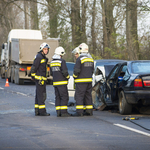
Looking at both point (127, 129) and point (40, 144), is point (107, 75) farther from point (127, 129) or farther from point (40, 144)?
Answer: point (40, 144)

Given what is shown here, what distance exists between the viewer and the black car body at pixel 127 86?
862 cm

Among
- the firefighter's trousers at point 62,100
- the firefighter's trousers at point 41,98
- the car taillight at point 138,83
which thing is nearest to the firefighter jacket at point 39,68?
the firefighter's trousers at point 41,98

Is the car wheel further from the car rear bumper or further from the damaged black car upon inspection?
the car rear bumper

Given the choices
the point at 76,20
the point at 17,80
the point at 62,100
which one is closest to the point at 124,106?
the point at 62,100

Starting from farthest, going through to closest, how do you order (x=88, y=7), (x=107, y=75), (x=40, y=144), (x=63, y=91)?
(x=88, y=7) → (x=107, y=75) → (x=63, y=91) → (x=40, y=144)

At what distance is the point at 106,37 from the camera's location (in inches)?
1133

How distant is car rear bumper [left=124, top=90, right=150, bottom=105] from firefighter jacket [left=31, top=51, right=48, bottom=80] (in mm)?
2169

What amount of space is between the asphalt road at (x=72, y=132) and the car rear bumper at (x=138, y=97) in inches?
16.2

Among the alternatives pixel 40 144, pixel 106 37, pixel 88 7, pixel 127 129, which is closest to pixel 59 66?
pixel 127 129

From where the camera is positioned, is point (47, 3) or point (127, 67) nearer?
point (127, 67)

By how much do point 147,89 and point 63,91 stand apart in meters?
2.03

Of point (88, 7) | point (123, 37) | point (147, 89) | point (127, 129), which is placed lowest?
point (127, 129)

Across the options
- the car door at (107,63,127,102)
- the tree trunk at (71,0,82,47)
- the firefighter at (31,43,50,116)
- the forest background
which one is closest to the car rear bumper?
the car door at (107,63,127,102)

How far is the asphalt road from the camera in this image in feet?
18.9
